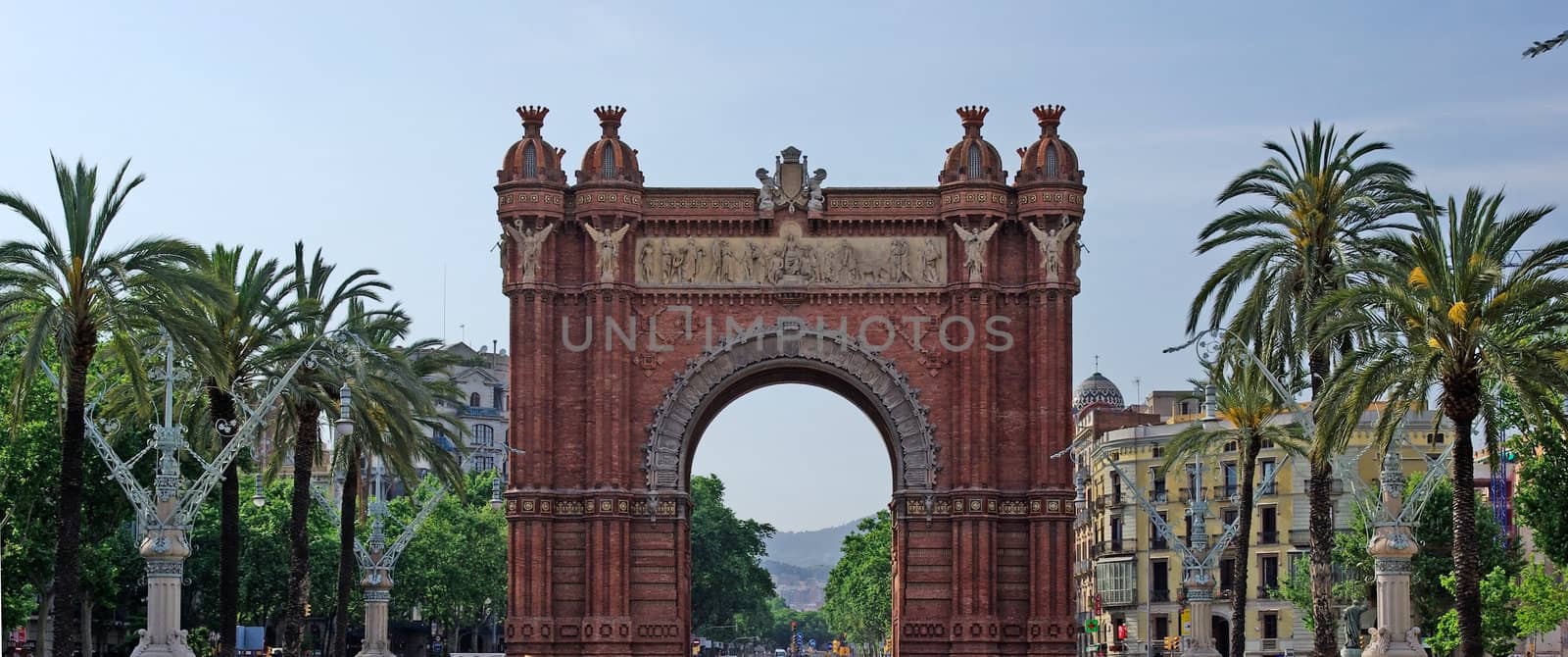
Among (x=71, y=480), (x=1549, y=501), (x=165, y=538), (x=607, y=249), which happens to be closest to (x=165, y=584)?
(x=165, y=538)

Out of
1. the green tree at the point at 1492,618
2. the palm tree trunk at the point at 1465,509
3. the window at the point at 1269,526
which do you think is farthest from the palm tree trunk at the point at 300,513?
the window at the point at 1269,526

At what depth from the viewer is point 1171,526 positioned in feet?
327

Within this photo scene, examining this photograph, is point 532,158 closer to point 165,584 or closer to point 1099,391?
point 165,584

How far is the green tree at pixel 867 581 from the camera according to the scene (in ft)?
426

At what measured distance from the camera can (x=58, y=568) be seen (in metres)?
38.3

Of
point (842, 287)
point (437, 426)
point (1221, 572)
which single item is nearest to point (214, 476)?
point (437, 426)

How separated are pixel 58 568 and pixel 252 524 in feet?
149

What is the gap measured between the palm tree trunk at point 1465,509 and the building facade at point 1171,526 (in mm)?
42692

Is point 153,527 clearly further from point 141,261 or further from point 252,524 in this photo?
point 252,524

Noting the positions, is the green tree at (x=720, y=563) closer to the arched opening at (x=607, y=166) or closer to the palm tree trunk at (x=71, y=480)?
the arched opening at (x=607, y=166)

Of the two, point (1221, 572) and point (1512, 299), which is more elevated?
point (1512, 299)

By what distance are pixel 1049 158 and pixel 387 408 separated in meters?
20.4

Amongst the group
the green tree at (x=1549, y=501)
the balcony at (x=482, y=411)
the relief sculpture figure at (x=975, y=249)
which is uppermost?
the relief sculpture figure at (x=975, y=249)

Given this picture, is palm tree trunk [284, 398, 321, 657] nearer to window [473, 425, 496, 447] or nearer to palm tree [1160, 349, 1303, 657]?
palm tree [1160, 349, 1303, 657]
